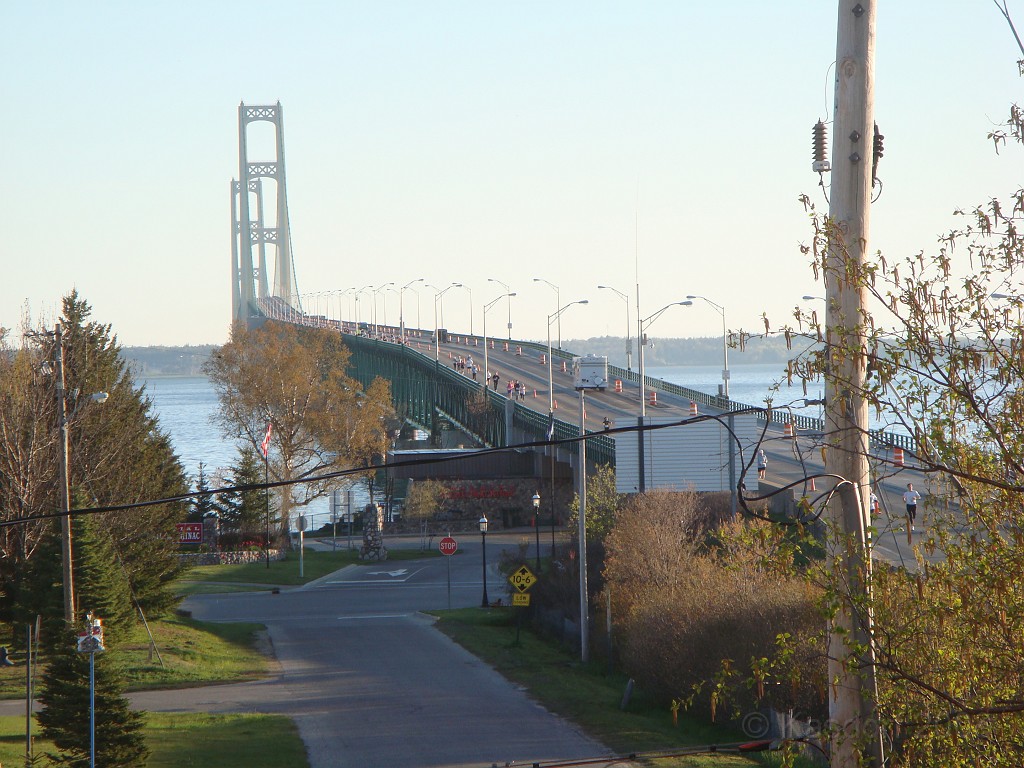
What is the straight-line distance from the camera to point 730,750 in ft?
61.6

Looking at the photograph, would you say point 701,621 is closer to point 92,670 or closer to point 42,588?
point 92,670

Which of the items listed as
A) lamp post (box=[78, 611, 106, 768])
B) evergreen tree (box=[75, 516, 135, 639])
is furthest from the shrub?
evergreen tree (box=[75, 516, 135, 639])

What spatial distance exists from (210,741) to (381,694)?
17.1 ft

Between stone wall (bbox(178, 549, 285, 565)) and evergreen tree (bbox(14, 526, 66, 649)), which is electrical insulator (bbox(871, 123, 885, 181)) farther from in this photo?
stone wall (bbox(178, 549, 285, 565))

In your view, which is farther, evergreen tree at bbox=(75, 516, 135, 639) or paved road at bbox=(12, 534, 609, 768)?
evergreen tree at bbox=(75, 516, 135, 639)

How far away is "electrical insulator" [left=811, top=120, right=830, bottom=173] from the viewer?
7.78 metres

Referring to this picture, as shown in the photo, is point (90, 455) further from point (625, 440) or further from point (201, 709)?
point (625, 440)

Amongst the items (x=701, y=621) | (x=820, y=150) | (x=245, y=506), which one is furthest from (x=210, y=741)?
(x=245, y=506)

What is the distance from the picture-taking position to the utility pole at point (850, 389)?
21.4 feet

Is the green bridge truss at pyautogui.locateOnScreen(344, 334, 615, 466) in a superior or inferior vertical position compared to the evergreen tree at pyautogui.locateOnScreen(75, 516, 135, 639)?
superior

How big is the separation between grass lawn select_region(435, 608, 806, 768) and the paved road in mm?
484

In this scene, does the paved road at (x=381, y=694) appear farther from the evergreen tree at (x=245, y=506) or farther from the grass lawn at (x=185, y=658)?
the evergreen tree at (x=245, y=506)

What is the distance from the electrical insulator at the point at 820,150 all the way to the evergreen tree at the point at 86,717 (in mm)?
13360

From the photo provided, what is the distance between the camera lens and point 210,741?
20469 millimetres
